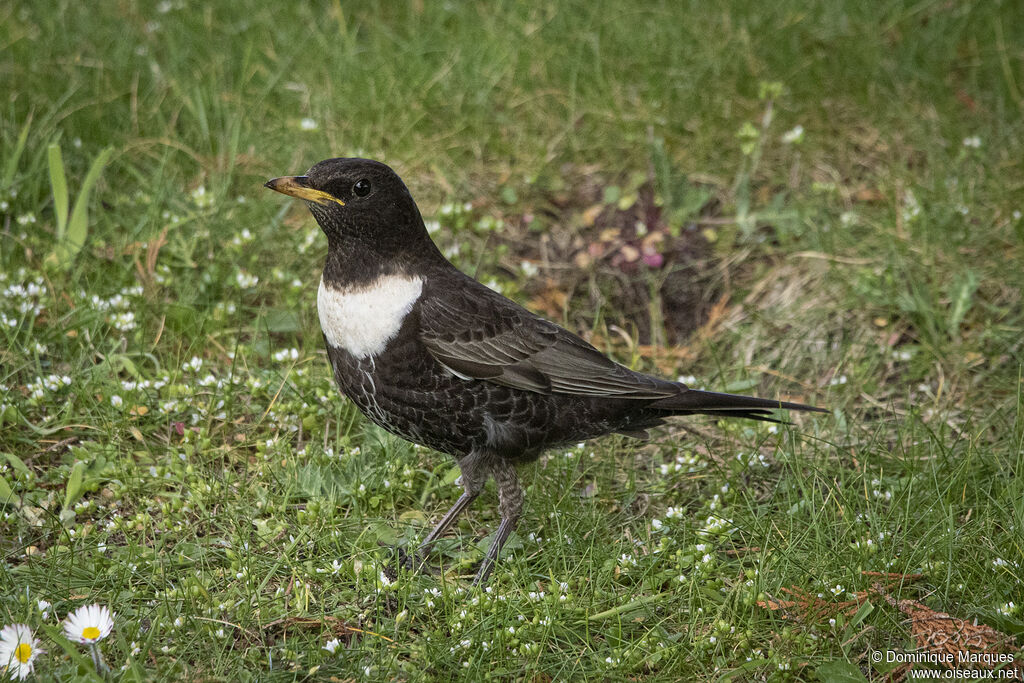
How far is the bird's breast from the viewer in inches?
142

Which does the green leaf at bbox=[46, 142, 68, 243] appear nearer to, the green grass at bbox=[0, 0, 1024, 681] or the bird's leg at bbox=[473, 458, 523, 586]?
the green grass at bbox=[0, 0, 1024, 681]

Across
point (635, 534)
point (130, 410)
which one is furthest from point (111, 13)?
point (635, 534)

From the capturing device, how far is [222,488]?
12.8 ft

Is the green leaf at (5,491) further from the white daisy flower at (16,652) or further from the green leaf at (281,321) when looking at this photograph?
the green leaf at (281,321)

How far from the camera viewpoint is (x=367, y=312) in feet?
11.9

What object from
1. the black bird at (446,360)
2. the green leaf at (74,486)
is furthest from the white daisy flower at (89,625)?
the black bird at (446,360)

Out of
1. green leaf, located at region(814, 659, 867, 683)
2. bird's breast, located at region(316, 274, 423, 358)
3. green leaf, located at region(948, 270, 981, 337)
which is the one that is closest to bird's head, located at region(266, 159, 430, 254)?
bird's breast, located at region(316, 274, 423, 358)

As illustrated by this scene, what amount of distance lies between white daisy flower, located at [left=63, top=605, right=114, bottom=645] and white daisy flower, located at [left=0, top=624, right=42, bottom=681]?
0.11 m

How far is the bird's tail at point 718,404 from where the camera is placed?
12.6ft

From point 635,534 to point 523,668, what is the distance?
0.92 metres

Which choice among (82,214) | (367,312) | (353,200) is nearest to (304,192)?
(353,200)

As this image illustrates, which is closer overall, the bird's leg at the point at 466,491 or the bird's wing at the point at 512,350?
the bird's wing at the point at 512,350

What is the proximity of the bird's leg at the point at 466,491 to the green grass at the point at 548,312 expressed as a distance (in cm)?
10

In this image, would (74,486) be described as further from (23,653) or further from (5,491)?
(23,653)
